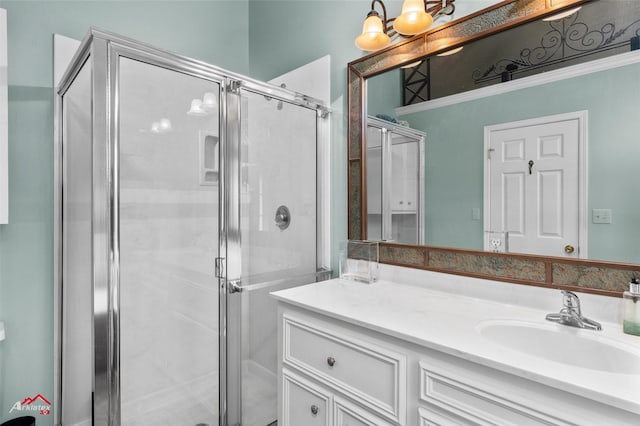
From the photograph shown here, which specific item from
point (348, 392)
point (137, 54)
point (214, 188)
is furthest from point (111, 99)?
point (348, 392)

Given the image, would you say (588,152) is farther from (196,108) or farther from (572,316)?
(196,108)

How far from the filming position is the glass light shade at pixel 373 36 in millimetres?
1486

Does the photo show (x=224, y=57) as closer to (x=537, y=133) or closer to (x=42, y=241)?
(x=42, y=241)

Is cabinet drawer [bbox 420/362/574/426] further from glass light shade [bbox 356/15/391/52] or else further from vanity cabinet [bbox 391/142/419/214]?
glass light shade [bbox 356/15/391/52]

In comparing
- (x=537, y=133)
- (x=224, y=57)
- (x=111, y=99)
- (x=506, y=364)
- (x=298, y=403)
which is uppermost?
(x=224, y=57)

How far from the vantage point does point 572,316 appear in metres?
1.01

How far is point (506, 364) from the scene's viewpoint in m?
0.74

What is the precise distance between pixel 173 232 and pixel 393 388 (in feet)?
3.42

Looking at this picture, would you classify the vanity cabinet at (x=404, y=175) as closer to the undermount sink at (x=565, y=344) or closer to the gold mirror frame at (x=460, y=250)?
the gold mirror frame at (x=460, y=250)

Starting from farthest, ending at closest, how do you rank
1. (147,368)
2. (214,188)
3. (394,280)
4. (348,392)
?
(394,280), (214,188), (147,368), (348,392)

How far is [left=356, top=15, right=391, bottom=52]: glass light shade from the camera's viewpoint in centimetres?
149

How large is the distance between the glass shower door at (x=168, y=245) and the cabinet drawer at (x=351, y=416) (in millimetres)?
660

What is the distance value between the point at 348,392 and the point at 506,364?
52 centimetres

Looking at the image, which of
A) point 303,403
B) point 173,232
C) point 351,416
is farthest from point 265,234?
point 351,416
